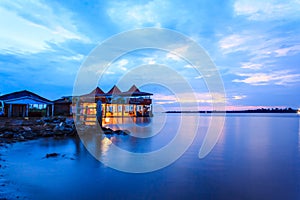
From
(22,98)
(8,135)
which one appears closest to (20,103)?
(22,98)

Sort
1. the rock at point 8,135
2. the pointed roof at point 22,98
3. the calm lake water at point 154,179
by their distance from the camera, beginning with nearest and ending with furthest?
the calm lake water at point 154,179 → the rock at point 8,135 → the pointed roof at point 22,98

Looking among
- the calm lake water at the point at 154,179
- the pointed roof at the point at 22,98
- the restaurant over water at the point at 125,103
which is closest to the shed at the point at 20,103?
the pointed roof at the point at 22,98

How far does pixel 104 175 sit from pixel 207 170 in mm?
2877

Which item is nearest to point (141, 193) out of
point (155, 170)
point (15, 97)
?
point (155, 170)

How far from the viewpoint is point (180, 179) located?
5.55 metres

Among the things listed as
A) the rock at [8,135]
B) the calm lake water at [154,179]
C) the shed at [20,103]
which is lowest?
the calm lake water at [154,179]

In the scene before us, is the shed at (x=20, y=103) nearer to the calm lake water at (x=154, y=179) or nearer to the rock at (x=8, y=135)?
the rock at (x=8, y=135)

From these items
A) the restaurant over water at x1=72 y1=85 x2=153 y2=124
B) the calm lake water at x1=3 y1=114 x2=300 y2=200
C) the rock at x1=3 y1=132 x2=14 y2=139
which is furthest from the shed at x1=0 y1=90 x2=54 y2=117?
the calm lake water at x1=3 y1=114 x2=300 y2=200

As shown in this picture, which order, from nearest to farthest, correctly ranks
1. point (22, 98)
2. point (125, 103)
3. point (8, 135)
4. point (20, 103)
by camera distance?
point (8, 135)
point (20, 103)
point (22, 98)
point (125, 103)

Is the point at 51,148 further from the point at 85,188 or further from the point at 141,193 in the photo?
the point at 141,193

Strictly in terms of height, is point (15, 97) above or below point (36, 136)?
above

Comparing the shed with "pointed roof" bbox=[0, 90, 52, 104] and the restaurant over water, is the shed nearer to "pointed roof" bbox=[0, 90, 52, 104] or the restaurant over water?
"pointed roof" bbox=[0, 90, 52, 104]

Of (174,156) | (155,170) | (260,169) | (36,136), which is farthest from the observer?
(36,136)

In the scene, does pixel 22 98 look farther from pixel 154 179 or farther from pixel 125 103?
pixel 154 179
